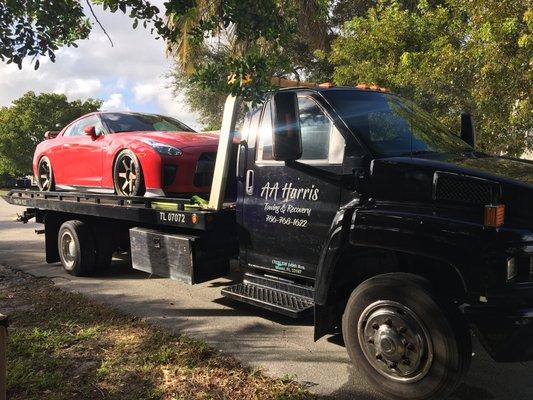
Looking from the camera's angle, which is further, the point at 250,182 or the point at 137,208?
the point at 137,208

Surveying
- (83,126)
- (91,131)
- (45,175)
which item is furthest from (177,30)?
(45,175)

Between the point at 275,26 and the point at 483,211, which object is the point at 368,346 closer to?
the point at 483,211

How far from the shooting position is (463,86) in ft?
25.3

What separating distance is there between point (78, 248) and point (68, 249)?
41 cm

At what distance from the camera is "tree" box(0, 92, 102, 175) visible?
33.4 m

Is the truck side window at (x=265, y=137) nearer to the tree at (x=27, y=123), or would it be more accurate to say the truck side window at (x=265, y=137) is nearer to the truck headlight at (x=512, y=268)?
Answer: the truck headlight at (x=512, y=268)

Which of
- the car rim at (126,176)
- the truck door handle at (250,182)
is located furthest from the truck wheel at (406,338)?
the car rim at (126,176)

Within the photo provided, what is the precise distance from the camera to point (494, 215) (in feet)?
9.53

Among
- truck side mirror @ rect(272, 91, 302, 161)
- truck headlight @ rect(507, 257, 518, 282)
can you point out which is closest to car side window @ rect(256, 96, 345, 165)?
truck side mirror @ rect(272, 91, 302, 161)

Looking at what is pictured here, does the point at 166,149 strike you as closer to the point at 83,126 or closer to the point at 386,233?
the point at 83,126

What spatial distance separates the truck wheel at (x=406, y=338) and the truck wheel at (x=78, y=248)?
442 centimetres

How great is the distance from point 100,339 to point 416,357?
2.79 metres

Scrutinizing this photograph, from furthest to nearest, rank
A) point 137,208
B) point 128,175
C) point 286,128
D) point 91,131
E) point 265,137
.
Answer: point 91,131, point 128,175, point 137,208, point 265,137, point 286,128

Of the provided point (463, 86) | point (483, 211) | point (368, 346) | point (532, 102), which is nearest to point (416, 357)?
point (368, 346)
